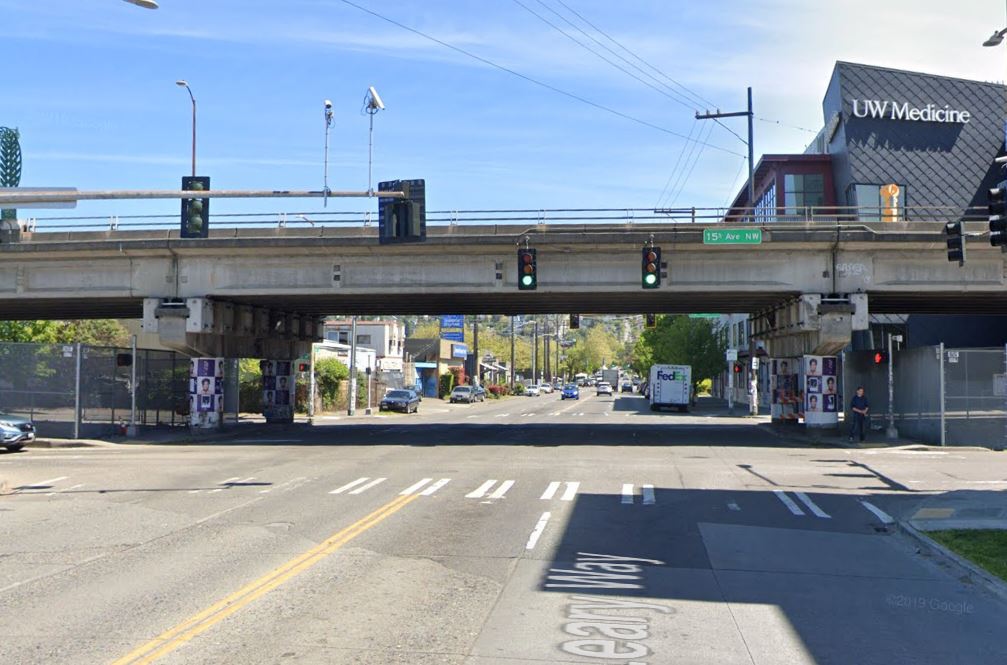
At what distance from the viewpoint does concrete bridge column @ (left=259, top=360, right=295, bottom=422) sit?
147ft

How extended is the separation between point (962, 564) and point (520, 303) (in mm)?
28394

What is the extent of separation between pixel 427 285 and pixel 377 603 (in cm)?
2470

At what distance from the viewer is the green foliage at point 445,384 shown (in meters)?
99.7

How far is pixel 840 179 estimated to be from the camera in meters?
60.5

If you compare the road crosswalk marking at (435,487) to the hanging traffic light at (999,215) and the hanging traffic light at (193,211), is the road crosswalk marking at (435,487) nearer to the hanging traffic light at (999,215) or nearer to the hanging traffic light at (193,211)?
the hanging traffic light at (193,211)

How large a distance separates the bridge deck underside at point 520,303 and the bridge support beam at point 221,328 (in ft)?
2.19

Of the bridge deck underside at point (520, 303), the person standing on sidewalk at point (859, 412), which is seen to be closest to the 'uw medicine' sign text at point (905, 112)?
the bridge deck underside at point (520, 303)

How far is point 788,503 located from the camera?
56.9ft

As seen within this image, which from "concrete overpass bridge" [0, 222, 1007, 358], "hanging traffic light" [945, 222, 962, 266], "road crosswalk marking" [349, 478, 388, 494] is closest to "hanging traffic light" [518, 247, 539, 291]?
"concrete overpass bridge" [0, 222, 1007, 358]

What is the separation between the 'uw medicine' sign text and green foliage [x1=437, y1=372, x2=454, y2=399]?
53172mm

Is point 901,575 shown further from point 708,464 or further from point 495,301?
point 495,301

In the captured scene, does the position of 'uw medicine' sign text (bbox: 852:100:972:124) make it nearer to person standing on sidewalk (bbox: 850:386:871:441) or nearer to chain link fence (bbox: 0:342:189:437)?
person standing on sidewalk (bbox: 850:386:871:441)

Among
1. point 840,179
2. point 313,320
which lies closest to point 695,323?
point 840,179

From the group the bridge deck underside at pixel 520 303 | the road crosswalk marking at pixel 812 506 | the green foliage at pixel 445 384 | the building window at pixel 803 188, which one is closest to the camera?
the road crosswalk marking at pixel 812 506
